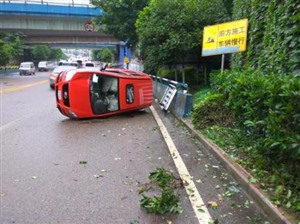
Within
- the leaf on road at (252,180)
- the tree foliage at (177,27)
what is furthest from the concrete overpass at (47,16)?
the leaf on road at (252,180)

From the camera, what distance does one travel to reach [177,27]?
15.8 metres

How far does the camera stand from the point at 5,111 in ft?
43.1

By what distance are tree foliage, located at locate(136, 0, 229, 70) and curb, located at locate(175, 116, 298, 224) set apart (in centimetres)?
910

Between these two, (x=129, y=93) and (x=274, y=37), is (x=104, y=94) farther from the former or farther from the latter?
(x=274, y=37)

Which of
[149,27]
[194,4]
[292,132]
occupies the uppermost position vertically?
[194,4]

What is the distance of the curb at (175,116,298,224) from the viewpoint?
3.64 m

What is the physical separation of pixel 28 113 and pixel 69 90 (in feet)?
10.2

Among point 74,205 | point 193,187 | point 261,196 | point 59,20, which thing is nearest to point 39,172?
point 74,205

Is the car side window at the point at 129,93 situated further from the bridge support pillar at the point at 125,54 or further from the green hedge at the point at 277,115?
the bridge support pillar at the point at 125,54

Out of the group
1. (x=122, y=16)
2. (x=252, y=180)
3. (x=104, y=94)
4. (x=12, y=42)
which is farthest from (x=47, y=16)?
(x=252, y=180)

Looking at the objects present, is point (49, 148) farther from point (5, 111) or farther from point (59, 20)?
point (59, 20)

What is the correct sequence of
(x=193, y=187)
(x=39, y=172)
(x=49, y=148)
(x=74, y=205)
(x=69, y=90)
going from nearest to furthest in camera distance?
(x=74, y=205) → (x=193, y=187) → (x=39, y=172) → (x=49, y=148) → (x=69, y=90)

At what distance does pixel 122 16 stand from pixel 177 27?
500 inches

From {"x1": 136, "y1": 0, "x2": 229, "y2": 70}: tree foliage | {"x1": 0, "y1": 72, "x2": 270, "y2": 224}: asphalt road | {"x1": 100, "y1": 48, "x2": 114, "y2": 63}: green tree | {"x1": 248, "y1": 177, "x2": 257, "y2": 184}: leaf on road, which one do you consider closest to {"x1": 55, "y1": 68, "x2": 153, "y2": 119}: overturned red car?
{"x1": 0, "y1": 72, "x2": 270, "y2": 224}: asphalt road
